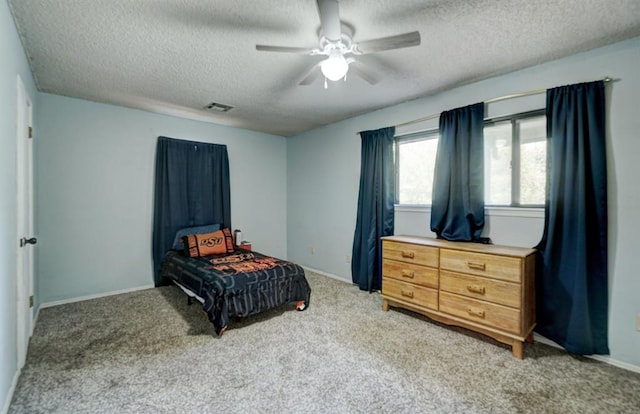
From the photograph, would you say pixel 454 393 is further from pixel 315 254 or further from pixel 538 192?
pixel 315 254

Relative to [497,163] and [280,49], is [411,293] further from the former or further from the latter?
[280,49]

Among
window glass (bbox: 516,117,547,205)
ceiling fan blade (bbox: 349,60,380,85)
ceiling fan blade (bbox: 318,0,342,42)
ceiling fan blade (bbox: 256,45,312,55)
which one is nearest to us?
ceiling fan blade (bbox: 318,0,342,42)

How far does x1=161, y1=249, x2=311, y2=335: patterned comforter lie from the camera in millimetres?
2619

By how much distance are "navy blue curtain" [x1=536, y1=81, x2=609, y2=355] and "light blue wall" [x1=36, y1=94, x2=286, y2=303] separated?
4.35 m

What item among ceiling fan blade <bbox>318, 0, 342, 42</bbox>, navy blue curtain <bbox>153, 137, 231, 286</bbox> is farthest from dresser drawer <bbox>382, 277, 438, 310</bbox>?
navy blue curtain <bbox>153, 137, 231, 286</bbox>

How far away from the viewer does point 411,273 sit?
285 centimetres

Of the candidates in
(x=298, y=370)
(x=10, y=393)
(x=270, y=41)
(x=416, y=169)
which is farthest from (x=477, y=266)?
(x=10, y=393)

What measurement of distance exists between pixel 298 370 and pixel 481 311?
1.58 meters

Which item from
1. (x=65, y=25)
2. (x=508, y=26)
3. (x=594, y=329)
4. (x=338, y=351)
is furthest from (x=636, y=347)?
(x=65, y=25)

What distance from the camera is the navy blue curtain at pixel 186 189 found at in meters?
3.91

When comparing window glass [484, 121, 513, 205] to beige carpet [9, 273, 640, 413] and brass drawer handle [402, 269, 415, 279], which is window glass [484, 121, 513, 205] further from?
beige carpet [9, 273, 640, 413]

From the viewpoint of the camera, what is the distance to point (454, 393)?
5.93 ft

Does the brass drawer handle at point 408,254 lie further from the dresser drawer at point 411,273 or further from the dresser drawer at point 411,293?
the dresser drawer at point 411,293

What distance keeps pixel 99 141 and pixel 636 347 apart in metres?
5.60
